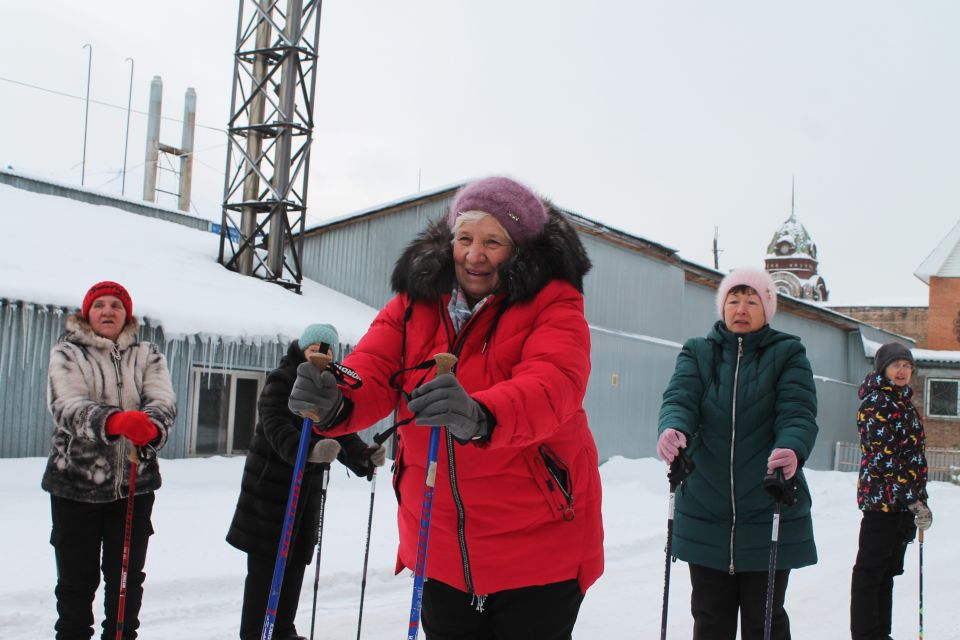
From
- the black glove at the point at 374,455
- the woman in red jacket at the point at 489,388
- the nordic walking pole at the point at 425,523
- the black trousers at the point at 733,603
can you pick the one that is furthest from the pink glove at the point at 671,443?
the black glove at the point at 374,455

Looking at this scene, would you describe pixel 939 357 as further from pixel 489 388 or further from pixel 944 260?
pixel 489 388

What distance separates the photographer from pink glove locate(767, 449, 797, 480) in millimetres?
3348

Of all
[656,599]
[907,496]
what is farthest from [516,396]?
[656,599]

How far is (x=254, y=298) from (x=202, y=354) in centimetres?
246

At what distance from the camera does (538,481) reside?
235 centimetres

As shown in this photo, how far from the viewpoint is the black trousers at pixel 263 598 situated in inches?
173

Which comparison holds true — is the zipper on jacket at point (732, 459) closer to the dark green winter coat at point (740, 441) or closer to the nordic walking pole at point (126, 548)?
the dark green winter coat at point (740, 441)

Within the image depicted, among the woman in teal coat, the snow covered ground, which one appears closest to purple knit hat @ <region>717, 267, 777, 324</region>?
the woman in teal coat

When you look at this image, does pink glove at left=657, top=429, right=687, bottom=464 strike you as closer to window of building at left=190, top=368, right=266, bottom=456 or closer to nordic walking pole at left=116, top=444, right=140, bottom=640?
nordic walking pole at left=116, top=444, right=140, bottom=640

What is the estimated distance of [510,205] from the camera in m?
2.53

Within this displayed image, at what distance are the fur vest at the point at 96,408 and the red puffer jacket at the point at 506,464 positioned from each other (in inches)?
80.8

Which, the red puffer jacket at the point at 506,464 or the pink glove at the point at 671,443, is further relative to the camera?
the pink glove at the point at 671,443

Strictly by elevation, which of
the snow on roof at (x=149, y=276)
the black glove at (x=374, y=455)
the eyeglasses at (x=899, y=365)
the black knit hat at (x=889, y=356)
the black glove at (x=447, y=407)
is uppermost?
the snow on roof at (x=149, y=276)

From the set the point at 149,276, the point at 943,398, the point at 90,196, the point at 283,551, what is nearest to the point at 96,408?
the point at 283,551
